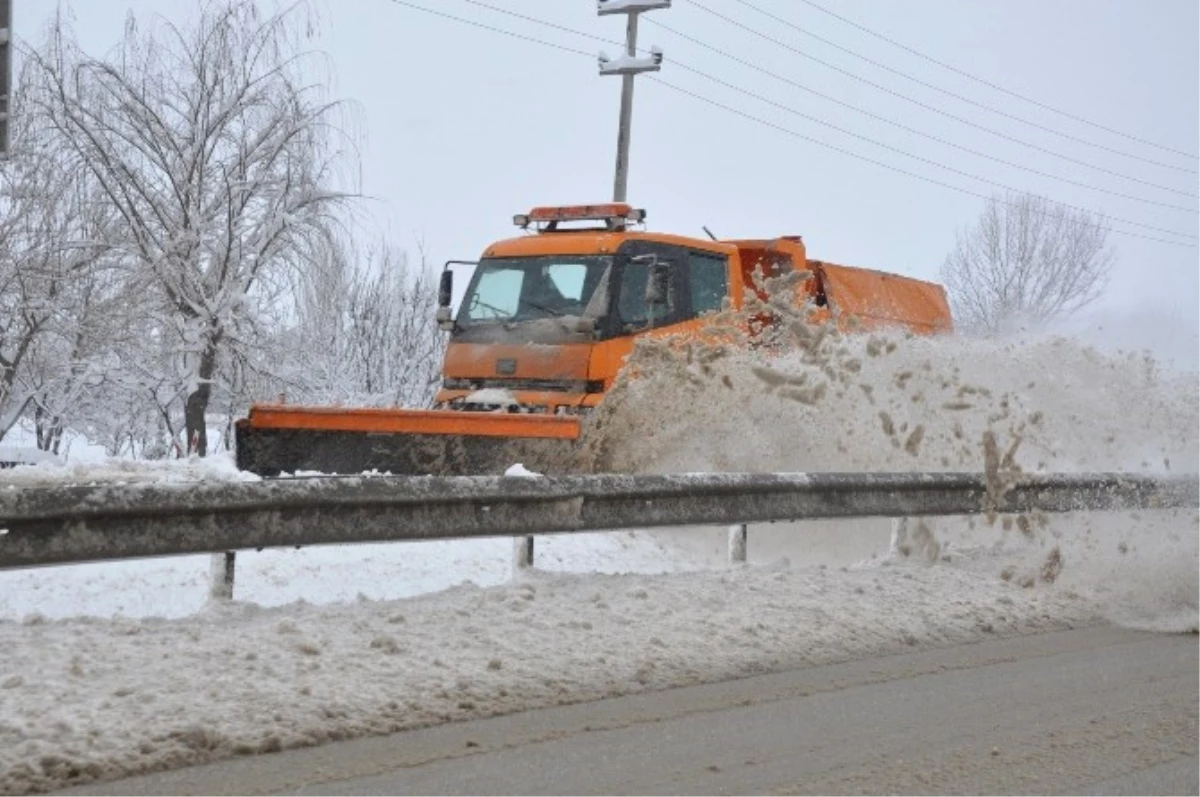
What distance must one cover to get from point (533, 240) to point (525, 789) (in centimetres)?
982

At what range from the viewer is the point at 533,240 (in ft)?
45.2

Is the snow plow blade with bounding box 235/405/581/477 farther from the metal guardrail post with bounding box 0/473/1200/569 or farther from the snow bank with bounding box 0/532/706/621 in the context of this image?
the metal guardrail post with bounding box 0/473/1200/569

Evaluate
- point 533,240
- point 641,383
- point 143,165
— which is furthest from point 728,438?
point 143,165

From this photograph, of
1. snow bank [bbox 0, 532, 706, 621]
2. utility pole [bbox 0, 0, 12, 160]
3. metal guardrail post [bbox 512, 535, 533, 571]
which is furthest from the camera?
utility pole [bbox 0, 0, 12, 160]

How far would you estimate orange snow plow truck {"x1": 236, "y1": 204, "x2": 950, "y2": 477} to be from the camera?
450 inches

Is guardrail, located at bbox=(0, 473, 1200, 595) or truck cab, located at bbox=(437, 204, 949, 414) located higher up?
truck cab, located at bbox=(437, 204, 949, 414)

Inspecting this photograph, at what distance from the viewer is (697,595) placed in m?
7.50

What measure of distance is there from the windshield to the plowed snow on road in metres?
1.26

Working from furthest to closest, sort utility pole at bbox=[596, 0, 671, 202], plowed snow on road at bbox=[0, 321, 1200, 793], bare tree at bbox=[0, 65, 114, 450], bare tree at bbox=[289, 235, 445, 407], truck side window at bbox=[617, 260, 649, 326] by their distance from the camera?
bare tree at bbox=[289, 235, 445, 407] → utility pole at bbox=[596, 0, 671, 202] → bare tree at bbox=[0, 65, 114, 450] → truck side window at bbox=[617, 260, 649, 326] → plowed snow on road at bbox=[0, 321, 1200, 793]

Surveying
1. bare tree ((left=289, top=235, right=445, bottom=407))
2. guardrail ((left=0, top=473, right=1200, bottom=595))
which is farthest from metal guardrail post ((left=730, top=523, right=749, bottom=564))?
bare tree ((left=289, top=235, right=445, bottom=407))

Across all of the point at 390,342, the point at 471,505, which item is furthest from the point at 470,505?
the point at 390,342

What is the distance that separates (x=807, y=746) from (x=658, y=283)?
7969mm

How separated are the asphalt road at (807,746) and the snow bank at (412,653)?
176mm

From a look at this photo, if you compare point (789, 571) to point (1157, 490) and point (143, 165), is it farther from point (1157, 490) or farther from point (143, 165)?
point (143, 165)
